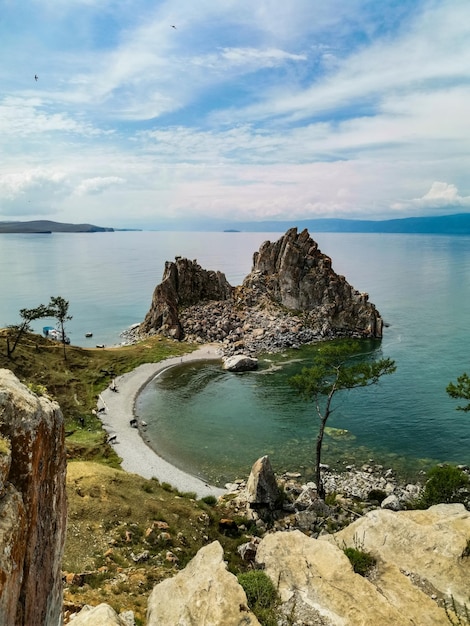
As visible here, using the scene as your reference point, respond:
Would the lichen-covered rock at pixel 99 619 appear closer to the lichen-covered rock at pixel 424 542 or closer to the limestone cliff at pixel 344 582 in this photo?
the limestone cliff at pixel 344 582

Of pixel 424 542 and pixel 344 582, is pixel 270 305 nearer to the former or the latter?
pixel 424 542

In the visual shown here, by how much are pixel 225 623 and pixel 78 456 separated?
117 ft

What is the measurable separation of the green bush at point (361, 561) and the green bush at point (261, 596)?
453cm

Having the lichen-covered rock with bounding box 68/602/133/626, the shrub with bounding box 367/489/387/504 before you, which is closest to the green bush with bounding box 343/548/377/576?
the lichen-covered rock with bounding box 68/602/133/626

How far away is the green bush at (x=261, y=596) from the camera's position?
17.5m

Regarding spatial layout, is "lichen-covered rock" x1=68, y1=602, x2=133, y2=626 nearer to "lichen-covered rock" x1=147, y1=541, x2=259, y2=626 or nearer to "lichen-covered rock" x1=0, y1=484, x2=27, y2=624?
"lichen-covered rock" x1=147, y1=541, x2=259, y2=626

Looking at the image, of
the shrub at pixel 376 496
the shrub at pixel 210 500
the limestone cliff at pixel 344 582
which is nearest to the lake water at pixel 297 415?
the shrub at pixel 210 500

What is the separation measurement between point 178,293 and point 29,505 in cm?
10587

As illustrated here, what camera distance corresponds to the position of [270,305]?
384 feet

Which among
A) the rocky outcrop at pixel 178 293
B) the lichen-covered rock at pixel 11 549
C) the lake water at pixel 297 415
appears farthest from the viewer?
the rocky outcrop at pixel 178 293

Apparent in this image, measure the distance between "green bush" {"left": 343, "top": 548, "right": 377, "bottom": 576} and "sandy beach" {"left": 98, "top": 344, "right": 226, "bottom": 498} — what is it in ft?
73.0

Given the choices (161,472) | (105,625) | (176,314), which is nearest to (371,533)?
(105,625)

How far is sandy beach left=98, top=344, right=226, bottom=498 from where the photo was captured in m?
44.7

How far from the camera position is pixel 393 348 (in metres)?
98.1
